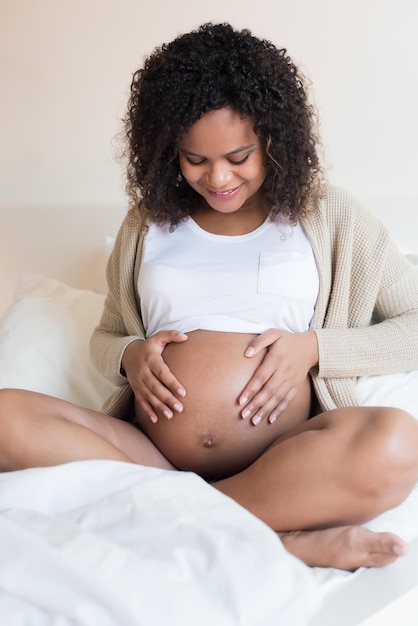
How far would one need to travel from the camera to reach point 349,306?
4.64 ft

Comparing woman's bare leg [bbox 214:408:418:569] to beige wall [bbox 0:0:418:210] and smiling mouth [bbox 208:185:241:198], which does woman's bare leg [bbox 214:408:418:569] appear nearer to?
smiling mouth [bbox 208:185:241:198]

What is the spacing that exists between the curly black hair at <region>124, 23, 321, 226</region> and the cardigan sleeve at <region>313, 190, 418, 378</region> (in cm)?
11

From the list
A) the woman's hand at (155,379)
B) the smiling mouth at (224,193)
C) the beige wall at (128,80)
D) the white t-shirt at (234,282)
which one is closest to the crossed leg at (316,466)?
the woman's hand at (155,379)

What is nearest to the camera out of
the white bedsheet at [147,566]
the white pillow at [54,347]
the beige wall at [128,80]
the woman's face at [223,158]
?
the white bedsheet at [147,566]

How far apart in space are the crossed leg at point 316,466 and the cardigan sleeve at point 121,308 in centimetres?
22

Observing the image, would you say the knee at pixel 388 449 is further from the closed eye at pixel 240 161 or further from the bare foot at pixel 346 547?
the closed eye at pixel 240 161

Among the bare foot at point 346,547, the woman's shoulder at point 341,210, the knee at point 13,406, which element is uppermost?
the woman's shoulder at point 341,210

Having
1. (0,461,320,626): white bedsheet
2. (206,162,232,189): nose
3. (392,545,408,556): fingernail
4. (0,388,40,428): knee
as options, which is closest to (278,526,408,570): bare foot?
(392,545,408,556): fingernail

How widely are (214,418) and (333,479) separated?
226mm

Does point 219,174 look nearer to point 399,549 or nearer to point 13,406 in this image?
point 13,406

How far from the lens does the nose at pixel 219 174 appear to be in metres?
1.24

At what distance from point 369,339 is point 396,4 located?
2.84 ft

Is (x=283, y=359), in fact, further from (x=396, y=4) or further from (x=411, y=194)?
(x=396, y=4)

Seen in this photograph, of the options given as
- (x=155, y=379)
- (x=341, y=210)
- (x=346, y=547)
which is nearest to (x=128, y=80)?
(x=341, y=210)
